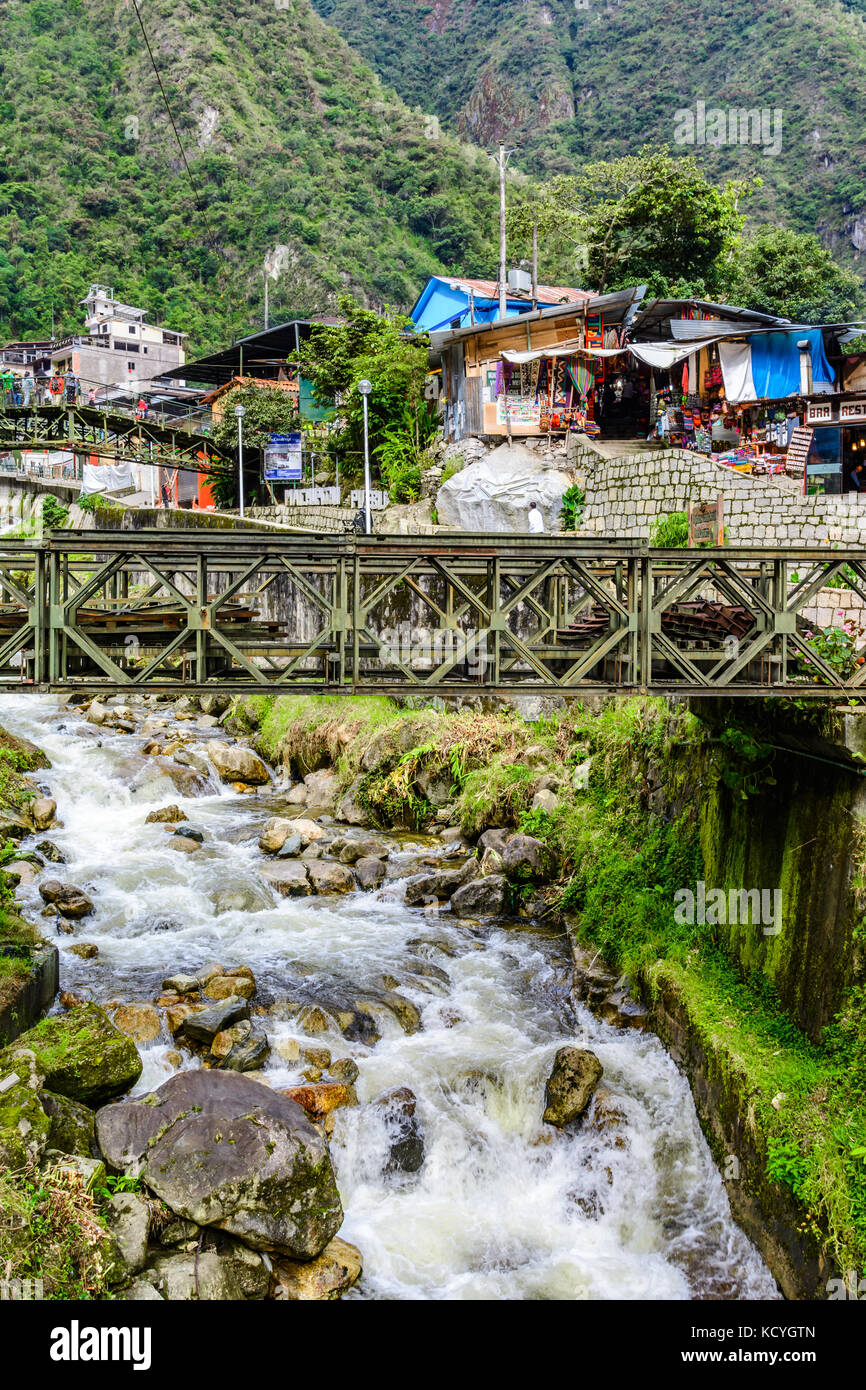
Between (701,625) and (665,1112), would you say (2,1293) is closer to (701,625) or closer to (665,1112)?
(665,1112)

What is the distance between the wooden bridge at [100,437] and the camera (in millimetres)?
33688

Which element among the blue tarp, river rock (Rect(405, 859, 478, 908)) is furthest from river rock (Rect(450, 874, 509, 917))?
the blue tarp

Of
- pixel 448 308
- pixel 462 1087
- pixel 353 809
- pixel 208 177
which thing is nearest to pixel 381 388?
pixel 448 308

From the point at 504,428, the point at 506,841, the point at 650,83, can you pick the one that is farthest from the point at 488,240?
the point at 506,841

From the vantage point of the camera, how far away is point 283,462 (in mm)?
39438

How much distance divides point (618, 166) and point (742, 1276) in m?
40.1

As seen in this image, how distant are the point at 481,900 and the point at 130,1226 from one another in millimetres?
8662

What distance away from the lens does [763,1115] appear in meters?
10.5

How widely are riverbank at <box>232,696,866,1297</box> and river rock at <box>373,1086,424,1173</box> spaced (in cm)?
334

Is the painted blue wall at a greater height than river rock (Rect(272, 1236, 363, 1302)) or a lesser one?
greater

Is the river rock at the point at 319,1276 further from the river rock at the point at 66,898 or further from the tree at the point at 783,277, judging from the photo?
the tree at the point at 783,277

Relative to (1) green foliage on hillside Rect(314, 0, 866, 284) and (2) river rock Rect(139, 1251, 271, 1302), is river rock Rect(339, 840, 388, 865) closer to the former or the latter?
(2) river rock Rect(139, 1251, 271, 1302)

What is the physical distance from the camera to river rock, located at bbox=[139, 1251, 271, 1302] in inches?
356

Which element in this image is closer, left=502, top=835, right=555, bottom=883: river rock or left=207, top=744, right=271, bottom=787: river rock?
left=502, top=835, right=555, bottom=883: river rock
